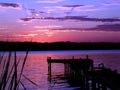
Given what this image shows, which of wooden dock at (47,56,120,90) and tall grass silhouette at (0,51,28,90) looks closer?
tall grass silhouette at (0,51,28,90)

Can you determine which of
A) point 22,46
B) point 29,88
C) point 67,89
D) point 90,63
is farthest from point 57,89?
point 22,46

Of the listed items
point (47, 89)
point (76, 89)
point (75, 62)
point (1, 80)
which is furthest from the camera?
point (75, 62)

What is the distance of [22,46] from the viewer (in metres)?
3.14

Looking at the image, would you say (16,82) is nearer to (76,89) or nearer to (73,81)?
(76,89)

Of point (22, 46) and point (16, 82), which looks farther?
point (22, 46)

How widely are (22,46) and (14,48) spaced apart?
223 mm

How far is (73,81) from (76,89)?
8.25 m

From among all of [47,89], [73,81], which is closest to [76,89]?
[47,89]

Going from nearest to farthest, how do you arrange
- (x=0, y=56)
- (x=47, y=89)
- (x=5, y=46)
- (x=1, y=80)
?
(x=1, y=80) < (x=0, y=56) < (x=5, y=46) < (x=47, y=89)

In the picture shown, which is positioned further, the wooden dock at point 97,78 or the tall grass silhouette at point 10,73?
the wooden dock at point 97,78

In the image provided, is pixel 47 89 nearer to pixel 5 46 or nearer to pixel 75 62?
pixel 75 62

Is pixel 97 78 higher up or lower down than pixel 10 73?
lower down

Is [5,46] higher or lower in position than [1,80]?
higher

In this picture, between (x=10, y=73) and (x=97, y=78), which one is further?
(x=97, y=78)
